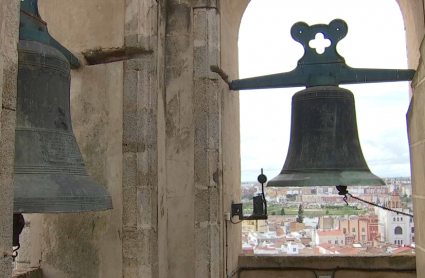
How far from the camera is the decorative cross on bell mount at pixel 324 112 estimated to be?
346 cm

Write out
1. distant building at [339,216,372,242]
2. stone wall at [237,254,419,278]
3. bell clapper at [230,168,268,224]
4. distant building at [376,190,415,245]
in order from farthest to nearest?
1. distant building at [339,216,372,242]
2. distant building at [376,190,415,245]
3. stone wall at [237,254,419,278]
4. bell clapper at [230,168,268,224]

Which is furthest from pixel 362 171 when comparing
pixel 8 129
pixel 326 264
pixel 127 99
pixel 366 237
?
pixel 366 237

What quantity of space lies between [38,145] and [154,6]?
61.6 inches

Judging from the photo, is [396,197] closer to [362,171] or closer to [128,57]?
[362,171]

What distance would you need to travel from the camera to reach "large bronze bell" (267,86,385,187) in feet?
11.3

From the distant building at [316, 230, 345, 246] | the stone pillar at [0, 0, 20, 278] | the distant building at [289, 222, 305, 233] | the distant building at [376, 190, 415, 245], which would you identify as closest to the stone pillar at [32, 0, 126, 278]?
the stone pillar at [0, 0, 20, 278]

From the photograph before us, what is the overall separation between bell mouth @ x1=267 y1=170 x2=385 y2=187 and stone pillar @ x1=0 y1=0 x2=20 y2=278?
201 cm

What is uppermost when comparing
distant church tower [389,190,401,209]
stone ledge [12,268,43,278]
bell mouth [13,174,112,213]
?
bell mouth [13,174,112,213]

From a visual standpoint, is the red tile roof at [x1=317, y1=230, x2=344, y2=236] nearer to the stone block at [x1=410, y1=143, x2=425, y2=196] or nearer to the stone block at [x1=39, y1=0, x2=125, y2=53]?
the stone block at [x1=410, y1=143, x2=425, y2=196]

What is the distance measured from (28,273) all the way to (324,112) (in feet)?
7.41

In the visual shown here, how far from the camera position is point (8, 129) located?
1.74 meters

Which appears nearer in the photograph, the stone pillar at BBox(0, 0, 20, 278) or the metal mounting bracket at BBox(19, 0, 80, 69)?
the stone pillar at BBox(0, 0, 20, 278)

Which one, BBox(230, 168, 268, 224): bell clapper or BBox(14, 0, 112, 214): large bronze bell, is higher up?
BBox(14, 0, 112, 214): large bronze bell

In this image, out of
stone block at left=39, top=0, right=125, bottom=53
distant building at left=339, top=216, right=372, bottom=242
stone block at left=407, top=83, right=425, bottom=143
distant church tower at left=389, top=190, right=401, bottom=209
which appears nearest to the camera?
stone block at left=407, top=83, right=425, bottom=143
